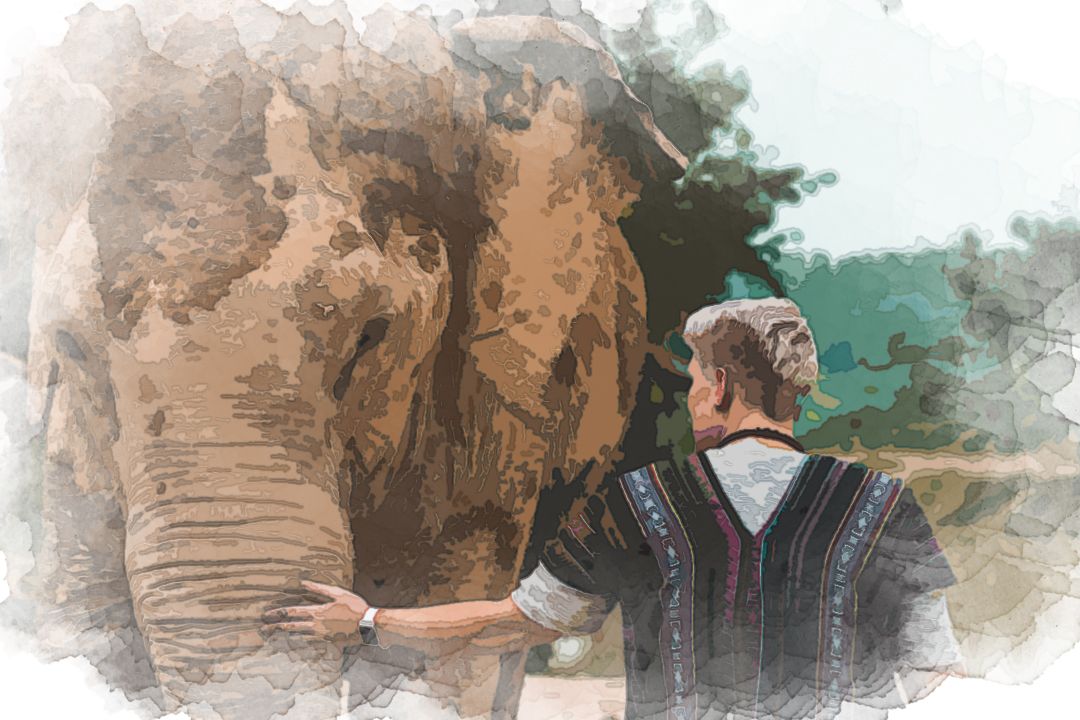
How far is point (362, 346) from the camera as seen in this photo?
2.40 meters

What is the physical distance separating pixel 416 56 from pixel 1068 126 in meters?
1.51

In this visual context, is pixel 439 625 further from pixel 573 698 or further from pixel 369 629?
pixel 573 698

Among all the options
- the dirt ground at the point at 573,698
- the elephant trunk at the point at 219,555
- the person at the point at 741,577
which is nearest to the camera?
the elephant trunk at the point at 219,555

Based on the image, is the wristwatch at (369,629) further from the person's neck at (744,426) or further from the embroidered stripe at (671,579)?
the person's neck at (744,426)

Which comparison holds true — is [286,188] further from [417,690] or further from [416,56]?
[417,690]

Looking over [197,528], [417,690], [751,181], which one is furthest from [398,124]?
[417,690]

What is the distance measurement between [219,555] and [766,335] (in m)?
1.22

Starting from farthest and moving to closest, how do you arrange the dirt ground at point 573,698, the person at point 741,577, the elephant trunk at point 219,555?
the dirt ground at point 573,698 → the person at point 741,577 → the elephant trunk at point 219,555

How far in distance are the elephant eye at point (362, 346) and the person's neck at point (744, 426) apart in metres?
0.73

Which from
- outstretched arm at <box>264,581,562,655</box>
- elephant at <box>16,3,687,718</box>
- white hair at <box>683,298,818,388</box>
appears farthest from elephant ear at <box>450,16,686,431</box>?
outstretched arm at <box>264,581,562,655</box>

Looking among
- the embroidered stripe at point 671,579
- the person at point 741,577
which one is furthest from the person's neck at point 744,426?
the embroidered stripe at point 671,579

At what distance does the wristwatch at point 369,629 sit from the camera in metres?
2.43

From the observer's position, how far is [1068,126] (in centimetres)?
263

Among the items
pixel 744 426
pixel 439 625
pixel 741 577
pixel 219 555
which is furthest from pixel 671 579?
pixel 219 555
